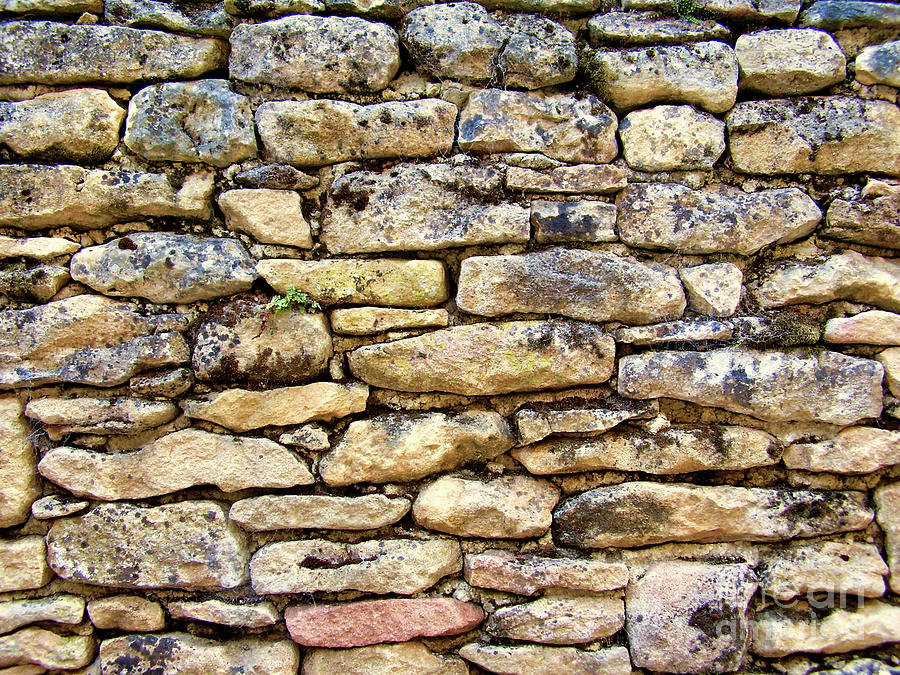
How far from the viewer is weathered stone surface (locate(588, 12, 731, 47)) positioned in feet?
6.53

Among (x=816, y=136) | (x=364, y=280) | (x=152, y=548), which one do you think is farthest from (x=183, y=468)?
(x=816, y=136)

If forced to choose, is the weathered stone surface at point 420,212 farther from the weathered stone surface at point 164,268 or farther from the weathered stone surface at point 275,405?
the weathered stone surface at point 275,405

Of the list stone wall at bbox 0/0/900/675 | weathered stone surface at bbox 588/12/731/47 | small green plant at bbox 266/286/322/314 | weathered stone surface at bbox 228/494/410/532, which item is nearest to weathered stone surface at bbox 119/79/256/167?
stone wall at bbox 0/0/900/675

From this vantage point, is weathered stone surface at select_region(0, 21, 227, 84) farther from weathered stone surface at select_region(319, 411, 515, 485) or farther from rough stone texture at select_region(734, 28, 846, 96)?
rough stone texture at select_region(734, 28, 846, 96)

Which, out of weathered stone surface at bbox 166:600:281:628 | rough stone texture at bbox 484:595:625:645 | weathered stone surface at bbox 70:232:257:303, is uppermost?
weathered stone surface at bbox 70:232:257:303

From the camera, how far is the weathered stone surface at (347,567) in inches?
72.3

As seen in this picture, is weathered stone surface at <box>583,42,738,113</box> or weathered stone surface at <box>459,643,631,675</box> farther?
weathered stone surface at <box>583,42,738,113</box>

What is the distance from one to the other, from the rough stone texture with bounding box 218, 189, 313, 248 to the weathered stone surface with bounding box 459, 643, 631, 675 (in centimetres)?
168

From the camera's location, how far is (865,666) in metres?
1.84

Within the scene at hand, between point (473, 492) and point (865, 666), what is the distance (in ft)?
5.07

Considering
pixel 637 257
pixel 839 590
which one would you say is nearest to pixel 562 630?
pixel 839 590

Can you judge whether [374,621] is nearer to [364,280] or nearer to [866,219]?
[364,280]

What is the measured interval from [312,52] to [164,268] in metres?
0.99

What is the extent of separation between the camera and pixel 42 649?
6.08 ft
